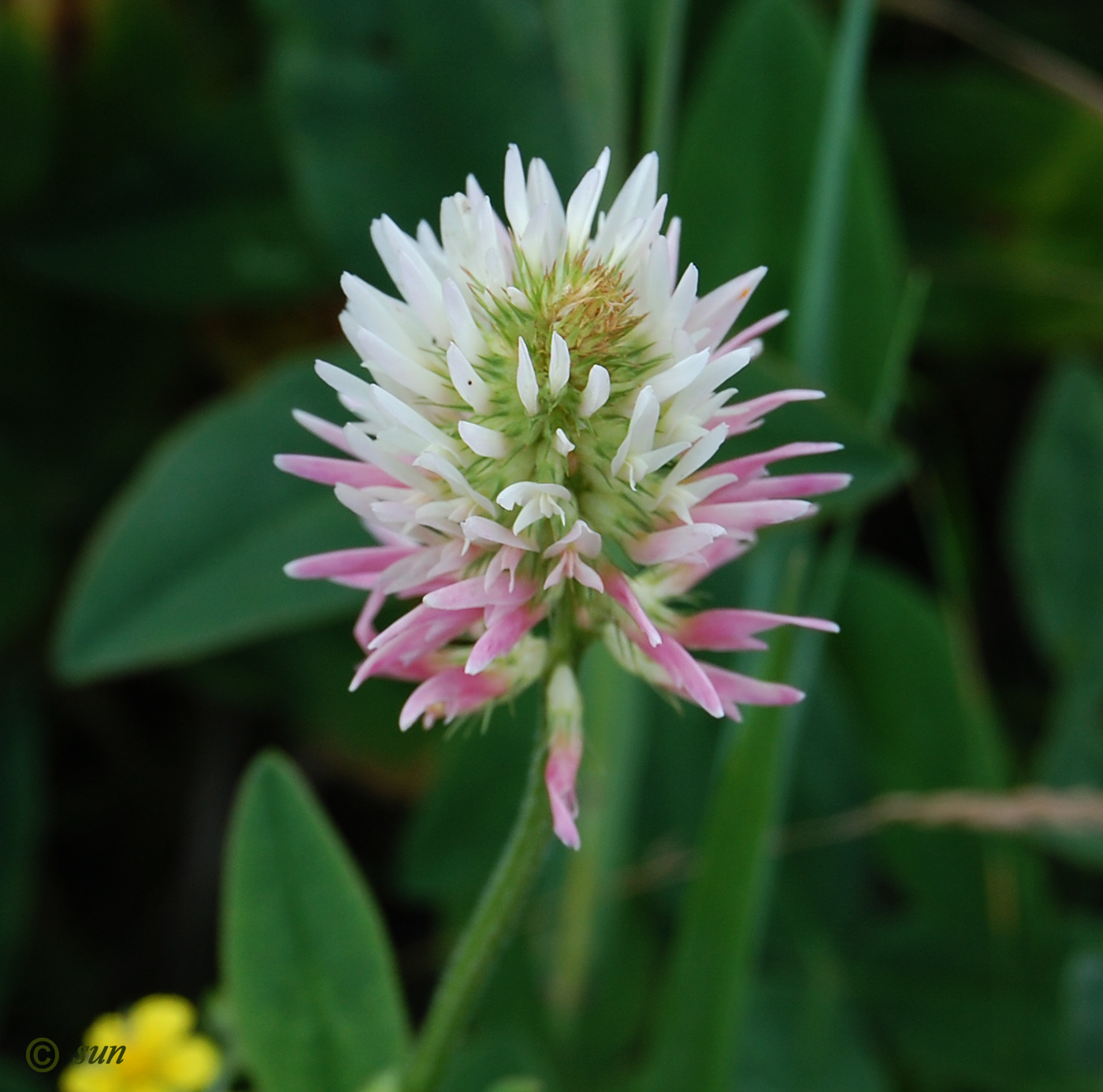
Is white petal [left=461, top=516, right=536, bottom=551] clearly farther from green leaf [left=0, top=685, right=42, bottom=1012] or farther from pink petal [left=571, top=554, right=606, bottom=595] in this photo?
green leaf [left=0, top=685, right=42, bottom=1012]

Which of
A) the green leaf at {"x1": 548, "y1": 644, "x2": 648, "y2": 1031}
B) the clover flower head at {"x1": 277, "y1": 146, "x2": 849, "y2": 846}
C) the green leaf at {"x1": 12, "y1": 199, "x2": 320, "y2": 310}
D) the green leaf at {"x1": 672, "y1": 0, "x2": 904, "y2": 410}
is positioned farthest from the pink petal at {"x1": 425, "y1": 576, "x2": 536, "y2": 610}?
the green leaf at {"x1": 12, "y1": 199, "x2": 320, "y2": 310}

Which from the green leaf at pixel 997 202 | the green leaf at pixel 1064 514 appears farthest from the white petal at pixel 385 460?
the green leaf at pixel 997 202

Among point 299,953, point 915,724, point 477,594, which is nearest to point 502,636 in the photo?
point 477,594

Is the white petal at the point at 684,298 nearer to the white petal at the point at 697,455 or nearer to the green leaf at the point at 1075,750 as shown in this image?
the white petal at the point at 697,455

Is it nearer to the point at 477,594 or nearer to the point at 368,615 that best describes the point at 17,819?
the point at 368,615

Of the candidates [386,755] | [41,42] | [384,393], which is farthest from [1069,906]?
[41,42]

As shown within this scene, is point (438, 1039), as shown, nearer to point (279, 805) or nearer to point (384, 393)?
point (279, 805)
